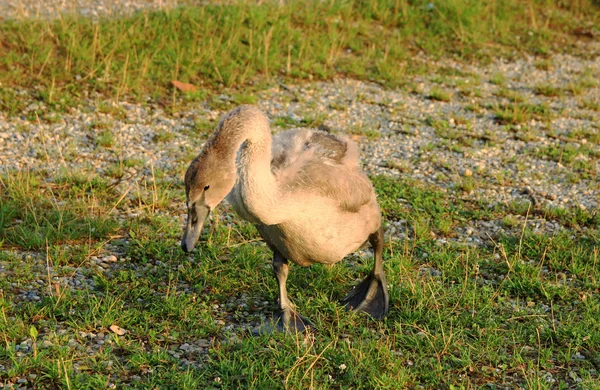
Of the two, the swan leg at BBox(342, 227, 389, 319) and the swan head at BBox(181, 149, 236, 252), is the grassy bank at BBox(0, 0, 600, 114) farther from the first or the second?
the swan head at BBox(181, 149, 236, 252)

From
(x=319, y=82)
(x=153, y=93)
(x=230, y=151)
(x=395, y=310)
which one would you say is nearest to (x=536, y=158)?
(x=319, y=82)

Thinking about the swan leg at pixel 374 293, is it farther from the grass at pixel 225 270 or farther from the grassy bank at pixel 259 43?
the grassy bank at pixel 259 43

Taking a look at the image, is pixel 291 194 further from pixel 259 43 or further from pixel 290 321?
pixel 259 43

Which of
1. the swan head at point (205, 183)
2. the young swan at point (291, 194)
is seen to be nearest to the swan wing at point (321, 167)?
the young swan at point (291, 194)

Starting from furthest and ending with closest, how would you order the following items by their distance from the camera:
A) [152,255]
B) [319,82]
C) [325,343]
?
[319,82]
[152,255]
[325,343]

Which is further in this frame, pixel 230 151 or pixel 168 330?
pixel 168 330

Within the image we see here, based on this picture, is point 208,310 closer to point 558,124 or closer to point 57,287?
point 57,287

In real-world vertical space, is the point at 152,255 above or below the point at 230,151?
below

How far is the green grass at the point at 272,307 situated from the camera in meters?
4.59

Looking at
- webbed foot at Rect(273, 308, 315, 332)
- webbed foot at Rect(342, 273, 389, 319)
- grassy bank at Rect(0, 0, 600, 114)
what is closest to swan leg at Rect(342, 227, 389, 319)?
→ webbed foot at Rect(342, 273, 389, 319)

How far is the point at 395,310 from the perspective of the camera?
17.9 feet

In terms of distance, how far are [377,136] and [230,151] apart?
5.02 meters

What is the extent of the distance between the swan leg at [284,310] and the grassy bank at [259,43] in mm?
4604

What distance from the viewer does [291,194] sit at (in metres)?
4.41
